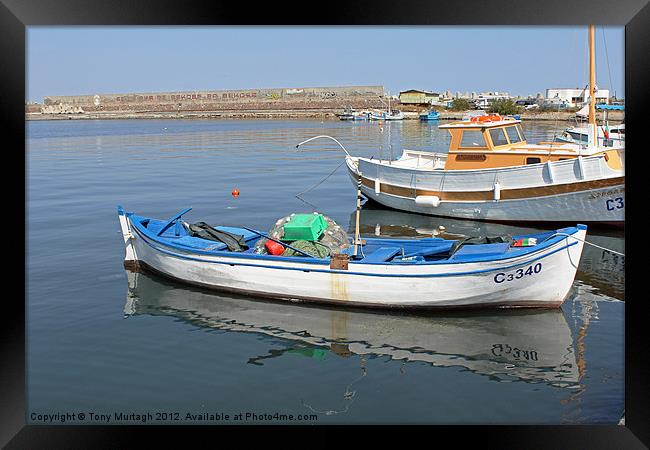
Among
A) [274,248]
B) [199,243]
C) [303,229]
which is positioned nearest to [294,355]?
[274,248]

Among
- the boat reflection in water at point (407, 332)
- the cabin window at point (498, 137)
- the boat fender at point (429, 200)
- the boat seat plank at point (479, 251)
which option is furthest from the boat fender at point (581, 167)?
the boat reflection in water at point (407, 332)

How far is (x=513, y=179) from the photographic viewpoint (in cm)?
1736

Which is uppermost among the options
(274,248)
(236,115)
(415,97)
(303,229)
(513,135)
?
(415,97)

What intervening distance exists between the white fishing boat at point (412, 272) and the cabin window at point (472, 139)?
265 inches

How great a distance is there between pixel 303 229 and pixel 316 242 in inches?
12.4

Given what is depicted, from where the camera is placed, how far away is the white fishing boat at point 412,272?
10.3m

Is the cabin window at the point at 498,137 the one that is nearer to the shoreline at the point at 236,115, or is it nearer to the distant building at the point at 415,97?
the shoreline at the point at 236,115

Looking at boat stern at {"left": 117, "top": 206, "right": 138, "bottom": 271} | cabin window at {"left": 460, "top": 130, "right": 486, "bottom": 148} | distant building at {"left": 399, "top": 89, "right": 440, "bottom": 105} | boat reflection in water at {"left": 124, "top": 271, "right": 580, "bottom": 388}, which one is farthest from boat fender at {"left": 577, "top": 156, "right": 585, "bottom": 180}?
distant building at {"left": 399, "top": 89, "right": 440, "bottom": 105}

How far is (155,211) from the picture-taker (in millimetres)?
20656

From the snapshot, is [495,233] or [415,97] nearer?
[495,233]

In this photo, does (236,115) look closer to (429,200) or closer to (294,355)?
(429,200)

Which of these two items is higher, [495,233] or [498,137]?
[498,137]

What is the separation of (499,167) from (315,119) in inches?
3005
